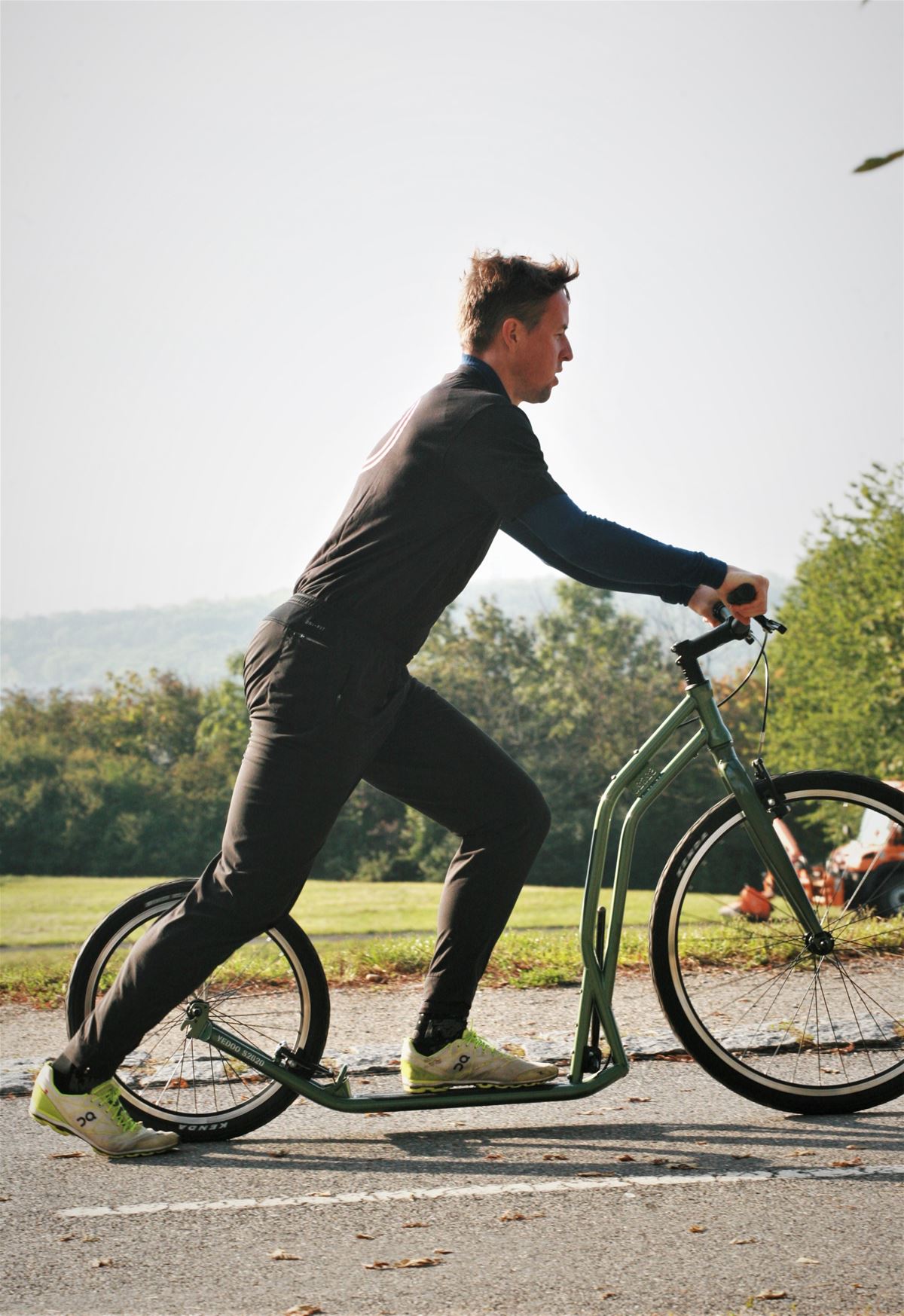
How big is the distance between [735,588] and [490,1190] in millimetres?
1515

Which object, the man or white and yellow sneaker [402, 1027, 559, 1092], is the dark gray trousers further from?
white and yellow sneaker [402, 1027, 559, 1092]

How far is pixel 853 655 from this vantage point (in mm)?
50062

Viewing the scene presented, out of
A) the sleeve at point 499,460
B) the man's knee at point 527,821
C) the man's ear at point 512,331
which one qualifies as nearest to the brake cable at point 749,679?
the man's knee at point 527,821

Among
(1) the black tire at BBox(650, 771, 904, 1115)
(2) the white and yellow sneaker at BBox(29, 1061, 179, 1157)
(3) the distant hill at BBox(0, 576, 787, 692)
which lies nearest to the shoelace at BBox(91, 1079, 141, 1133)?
(2) the white and yellow sneaker at BBox(29, 1061, 179, 1157)

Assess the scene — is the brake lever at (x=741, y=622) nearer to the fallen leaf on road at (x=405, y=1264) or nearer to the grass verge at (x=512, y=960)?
the grass verge at (x=512, y=960)

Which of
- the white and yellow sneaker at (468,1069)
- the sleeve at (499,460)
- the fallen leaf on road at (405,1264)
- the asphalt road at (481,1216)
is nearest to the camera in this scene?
the asphalt road at (481,1216)

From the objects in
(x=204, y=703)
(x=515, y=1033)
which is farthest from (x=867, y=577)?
(x=515, y=1033)

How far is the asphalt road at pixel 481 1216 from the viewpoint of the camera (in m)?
2.63

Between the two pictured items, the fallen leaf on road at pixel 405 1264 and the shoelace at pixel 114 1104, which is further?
the shoelace at pixel 114 1104

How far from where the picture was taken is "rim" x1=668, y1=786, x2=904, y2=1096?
3764 millimetres

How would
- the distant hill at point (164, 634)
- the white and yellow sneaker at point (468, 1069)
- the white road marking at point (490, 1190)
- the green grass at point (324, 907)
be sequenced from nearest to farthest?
the white road marking at point (490, 1190) → the white and yellow sneaker at point (468, 1069) → the green grass at point (324, 907) → the distant hill at point (164, 634)

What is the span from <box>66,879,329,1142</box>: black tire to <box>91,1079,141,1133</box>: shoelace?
96 mm

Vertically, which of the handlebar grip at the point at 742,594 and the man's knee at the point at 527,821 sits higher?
the handlebar grip at the point at 742,594

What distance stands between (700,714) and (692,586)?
489 mm
